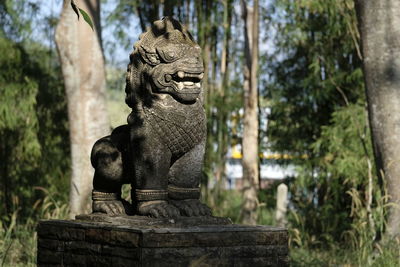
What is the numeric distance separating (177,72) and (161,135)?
42cm

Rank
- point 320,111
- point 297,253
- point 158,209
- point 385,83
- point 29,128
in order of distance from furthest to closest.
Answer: point 320,111 → point 29,128 → point 297,253 → point 385,83 → point 158,209

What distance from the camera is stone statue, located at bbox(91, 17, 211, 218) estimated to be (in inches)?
187

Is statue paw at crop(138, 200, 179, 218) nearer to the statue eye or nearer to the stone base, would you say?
the stone base

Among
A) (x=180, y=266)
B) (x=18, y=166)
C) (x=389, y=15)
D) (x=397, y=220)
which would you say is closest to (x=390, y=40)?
(x=389, y=15)

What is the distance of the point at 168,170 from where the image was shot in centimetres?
484

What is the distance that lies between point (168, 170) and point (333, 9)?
7.01m

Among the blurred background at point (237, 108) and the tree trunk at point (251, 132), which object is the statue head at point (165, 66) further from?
the tree trunk at point (251, 132)

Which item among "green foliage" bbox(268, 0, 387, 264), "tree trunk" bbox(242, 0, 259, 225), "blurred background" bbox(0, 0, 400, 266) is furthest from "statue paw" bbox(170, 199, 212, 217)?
"tree trunk" bbox(242, 0, 259, 225)

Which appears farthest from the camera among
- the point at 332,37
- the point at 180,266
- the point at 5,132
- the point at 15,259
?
the point at 332,37

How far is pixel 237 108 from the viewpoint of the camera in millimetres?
12617

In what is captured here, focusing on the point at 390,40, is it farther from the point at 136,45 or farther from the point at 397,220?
the point at 136,45

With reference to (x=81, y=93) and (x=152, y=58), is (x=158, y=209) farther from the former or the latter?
(x=81, y=93)

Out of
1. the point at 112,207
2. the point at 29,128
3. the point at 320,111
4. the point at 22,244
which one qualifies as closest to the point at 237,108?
the point at 320,111

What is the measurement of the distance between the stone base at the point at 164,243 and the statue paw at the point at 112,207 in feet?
0.27
